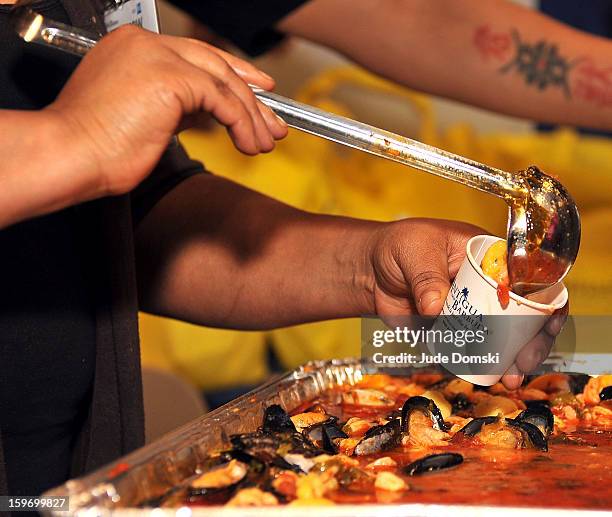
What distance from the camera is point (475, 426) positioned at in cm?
86

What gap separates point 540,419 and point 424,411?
0.10 metres

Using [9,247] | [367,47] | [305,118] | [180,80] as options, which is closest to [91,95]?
[180,80]

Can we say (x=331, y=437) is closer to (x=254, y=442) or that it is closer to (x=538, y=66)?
(x=254, y=442)

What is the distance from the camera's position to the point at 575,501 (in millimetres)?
692

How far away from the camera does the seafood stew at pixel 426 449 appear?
2.30 feet

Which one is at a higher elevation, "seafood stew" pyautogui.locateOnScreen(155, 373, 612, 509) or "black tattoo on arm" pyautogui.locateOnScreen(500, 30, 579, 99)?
"black tattoo on arm" pyautogui.locateOnScreen(500, 30, 579, 99)

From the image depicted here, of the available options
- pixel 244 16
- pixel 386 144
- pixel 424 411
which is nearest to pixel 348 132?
pixel 386 144

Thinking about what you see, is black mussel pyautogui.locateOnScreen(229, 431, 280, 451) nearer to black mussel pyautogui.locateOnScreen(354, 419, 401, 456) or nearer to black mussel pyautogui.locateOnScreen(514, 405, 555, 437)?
black mussel pyautogui.locateOnScreen(354, 419, 401, 456)

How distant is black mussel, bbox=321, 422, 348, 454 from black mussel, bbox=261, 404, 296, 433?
28 millimetres

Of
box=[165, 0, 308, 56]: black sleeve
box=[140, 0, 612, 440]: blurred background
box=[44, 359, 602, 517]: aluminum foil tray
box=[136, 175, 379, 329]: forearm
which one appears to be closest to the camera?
box=[44, 359, 602, 517]: aluminum foil tray

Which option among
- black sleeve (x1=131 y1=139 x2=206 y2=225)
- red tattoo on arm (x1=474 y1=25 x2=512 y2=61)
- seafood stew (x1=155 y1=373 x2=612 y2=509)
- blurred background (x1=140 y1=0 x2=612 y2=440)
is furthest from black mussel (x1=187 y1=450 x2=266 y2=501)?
blurred background (x1=140 y1=0 x2=612 y2=440)

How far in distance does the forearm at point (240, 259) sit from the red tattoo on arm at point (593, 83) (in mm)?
557

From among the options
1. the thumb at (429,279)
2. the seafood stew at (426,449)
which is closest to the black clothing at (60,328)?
the seafood stew at (426,449)

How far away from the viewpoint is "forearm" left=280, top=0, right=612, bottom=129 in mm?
1423
